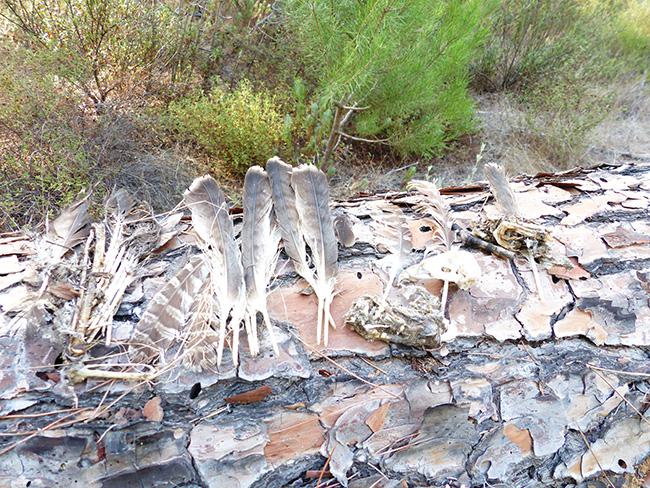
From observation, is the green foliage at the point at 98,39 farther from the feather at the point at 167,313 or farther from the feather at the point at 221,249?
the feather at the point at 167,313

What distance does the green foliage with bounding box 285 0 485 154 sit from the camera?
2322 mm

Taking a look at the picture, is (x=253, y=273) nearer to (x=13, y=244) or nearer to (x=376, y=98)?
(x=13, y=244)

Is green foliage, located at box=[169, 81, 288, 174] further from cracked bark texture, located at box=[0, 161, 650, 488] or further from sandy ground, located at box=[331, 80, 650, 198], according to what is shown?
cracked bark texture, located at box=[0, 161, 650, 488]

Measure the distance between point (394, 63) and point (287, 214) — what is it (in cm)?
201

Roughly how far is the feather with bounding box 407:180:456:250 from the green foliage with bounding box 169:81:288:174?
1.68 metres

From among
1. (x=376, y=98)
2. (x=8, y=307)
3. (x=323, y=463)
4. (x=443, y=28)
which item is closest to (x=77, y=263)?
(x=8, y=307)

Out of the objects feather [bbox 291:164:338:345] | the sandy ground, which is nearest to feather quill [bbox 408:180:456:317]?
feather [bbox 291:164:338:345]

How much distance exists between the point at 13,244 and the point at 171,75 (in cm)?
254

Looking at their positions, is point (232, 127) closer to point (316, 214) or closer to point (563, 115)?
point (316, 214)

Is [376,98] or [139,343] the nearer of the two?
[139,343]

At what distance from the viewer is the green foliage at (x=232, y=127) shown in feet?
9.19

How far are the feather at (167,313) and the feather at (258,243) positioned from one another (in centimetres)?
11

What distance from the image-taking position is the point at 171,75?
3.26m

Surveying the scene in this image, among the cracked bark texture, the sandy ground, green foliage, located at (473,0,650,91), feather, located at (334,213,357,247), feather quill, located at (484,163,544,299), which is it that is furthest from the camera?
green foliage, located at (473,0,650,91)
